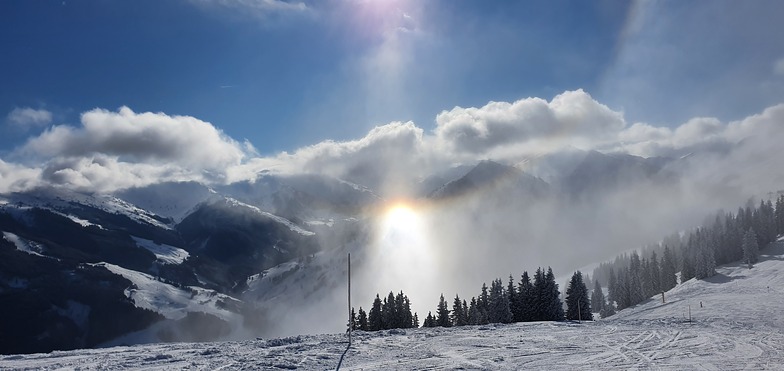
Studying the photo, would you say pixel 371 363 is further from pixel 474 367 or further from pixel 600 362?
pixel 600 362

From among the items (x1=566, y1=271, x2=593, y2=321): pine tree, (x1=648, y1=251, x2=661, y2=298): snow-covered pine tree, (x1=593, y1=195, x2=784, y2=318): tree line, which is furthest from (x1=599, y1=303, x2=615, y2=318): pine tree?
(x1=566, y1=271, x2=593, y2=321): pine tree

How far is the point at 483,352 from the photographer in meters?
29.4

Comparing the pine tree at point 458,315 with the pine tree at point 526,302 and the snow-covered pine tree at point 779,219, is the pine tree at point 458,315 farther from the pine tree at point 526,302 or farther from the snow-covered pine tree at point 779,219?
the snow-covered pine tree at point 779,219

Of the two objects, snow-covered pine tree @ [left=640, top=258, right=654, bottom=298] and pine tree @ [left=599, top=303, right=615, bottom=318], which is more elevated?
snow-covered pine tree @ [left=640, top=258, right=654, bottom=298]

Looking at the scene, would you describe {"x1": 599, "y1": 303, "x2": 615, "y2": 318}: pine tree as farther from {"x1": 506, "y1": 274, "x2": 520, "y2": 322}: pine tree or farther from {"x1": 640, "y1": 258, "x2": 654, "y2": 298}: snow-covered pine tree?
{"x1": 506, "y1": 274, "x2": 520, "y2": 322}: pine tree

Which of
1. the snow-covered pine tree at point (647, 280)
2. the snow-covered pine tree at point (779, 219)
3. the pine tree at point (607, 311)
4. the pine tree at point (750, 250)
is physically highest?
the snow-covered pine tree at point (779, 219)

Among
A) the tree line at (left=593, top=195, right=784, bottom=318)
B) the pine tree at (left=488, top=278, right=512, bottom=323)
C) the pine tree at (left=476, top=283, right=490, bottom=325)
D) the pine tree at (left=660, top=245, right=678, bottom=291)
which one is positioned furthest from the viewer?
the pine tree at (left=660, top=245, right=678, bottom=291)

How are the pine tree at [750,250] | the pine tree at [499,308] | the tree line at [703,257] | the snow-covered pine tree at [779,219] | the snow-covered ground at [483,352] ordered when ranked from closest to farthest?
the snow-covered ground at [483,352]
the pine tree at [499,308]
the tree line at [703,257]
the pine tree at [750,250]
the snow-covered pine tree at [779,219]

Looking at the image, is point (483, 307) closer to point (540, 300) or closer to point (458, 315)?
point (458, 315)

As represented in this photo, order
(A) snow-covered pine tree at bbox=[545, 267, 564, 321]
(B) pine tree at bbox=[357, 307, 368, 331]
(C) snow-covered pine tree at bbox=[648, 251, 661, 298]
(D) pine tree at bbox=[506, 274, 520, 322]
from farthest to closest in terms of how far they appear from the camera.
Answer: (C) snow-covered pine tree at bbox=[648, 251, 661, 298] < (B) pine tree at bbox=[357, 307, 368, 331] < (D) pine tree at bbox=[506, 274, 520, 322] < (A) snow-covered pine tree at bbox=[545, 267, 564, 321]

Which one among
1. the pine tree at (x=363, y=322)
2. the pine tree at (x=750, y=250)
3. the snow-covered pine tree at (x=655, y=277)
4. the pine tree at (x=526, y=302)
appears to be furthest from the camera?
the snow-covered pine tree at (x=655, y=277)

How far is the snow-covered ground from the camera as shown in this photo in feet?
82.9

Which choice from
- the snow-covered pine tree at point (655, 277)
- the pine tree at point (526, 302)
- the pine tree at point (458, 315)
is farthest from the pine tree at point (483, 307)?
the snow-covered pine tree at point (655, 277)

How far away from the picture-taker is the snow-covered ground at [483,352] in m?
25.3
